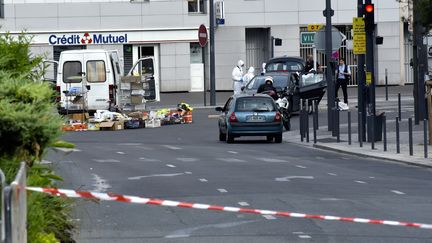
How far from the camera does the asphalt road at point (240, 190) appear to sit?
12.3 meters

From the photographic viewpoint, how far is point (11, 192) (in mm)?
6746

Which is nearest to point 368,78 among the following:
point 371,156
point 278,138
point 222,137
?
point 278,138

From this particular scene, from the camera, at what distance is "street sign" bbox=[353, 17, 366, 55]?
1104 inches

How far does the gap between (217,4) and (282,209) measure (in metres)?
40.5

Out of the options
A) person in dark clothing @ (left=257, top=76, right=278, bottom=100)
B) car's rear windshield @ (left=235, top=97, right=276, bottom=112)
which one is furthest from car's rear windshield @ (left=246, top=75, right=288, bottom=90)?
car's rear windshield @ (left=235, top=97, right=276, bottom=112)

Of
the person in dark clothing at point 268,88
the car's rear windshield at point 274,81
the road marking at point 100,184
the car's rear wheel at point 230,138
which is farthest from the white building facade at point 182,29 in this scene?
the road marking at point 100,184

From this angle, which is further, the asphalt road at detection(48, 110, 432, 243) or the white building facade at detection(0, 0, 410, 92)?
the white building facade at detection(0, 0, 410, 92)

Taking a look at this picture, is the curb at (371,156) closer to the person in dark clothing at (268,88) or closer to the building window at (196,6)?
the person in dark clothing at (268,88)

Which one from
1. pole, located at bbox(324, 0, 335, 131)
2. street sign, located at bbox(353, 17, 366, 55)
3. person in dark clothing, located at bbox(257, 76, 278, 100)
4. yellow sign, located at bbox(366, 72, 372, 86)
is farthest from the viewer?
person in dark clothing, located at bbox(257, 76, 278, 100)

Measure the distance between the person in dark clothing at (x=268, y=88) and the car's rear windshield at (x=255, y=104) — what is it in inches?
221

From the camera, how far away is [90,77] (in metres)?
37.2

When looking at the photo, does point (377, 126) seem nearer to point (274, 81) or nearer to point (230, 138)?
point (230, 138)

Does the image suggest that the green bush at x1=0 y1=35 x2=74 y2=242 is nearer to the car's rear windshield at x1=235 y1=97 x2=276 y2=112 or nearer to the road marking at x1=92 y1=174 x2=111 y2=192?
the road marking at x1=92 y1=174 x2=111 y2=192

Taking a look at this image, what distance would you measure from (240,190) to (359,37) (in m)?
12.3
